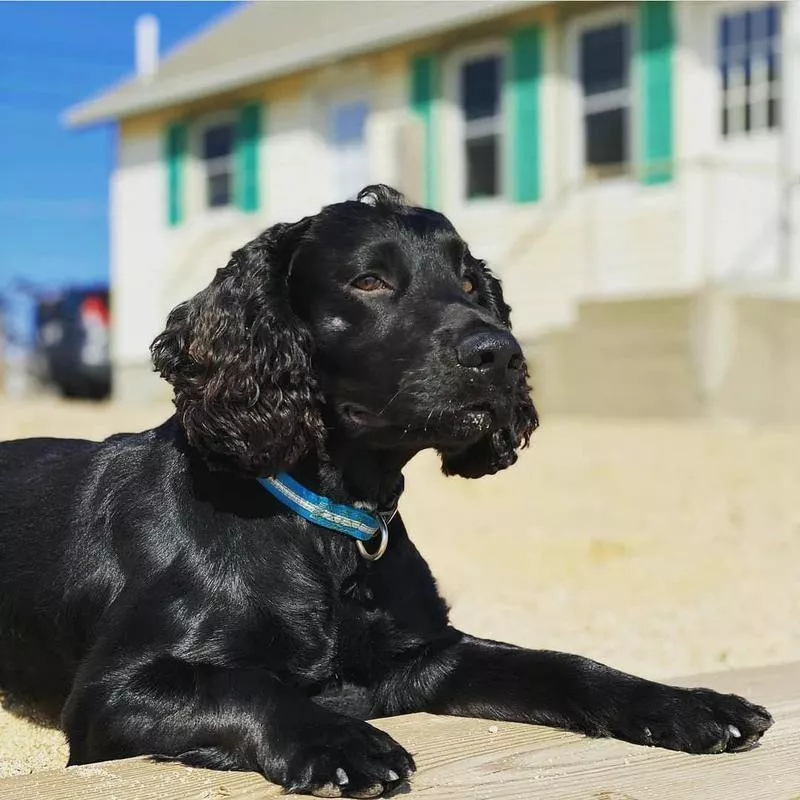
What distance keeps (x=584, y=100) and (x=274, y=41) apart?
18.9 ft

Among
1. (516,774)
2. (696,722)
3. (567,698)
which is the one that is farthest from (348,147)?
(516,774)

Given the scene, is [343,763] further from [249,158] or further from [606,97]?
[249,158]

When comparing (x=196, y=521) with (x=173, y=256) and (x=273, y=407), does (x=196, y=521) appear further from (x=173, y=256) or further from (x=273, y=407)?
(x=173, y=256)

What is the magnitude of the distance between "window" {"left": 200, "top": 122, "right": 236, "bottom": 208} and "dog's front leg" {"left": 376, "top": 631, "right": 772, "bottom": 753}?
15510mm

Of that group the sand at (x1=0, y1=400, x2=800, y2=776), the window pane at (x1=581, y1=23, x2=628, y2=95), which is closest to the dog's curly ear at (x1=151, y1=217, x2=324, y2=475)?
the sand at (x1=0, y1=400, x2=800, y2=776)

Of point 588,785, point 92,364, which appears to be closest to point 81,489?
point 588,785

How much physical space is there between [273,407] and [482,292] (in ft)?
3.03

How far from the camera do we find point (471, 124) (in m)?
15.2

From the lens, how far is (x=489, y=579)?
6.70 meters

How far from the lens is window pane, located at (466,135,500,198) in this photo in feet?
49.3

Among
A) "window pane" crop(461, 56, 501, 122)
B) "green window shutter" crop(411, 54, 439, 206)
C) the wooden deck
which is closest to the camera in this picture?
A: the wooden deck

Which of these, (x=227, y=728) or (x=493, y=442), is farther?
(x=493, y=442)

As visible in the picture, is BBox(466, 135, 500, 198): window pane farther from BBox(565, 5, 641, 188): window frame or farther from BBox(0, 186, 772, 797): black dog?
BBox(0, 186, 772, 797): black dog

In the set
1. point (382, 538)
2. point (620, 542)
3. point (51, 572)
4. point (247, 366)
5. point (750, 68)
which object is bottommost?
point (620, 542)
